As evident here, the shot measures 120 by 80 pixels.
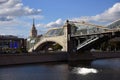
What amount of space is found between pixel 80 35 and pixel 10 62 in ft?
57.2

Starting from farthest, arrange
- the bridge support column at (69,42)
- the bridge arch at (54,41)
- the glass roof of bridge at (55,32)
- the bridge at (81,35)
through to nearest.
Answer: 1. the glass roof of bridge at (55,32)
2. the bridge arch at (54,41)
3. the bridge support column at (69,42)
4. the bridge at (81,35)

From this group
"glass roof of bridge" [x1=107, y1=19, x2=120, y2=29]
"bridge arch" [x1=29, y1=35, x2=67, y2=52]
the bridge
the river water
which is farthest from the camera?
"bridge arch" [x1=29, y1=35, x2=67, y2=52]

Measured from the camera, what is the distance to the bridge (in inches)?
2367

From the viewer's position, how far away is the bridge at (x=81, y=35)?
60125 mm

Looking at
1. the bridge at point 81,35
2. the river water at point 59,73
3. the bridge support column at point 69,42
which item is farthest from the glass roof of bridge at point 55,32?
the river water at point 59,73

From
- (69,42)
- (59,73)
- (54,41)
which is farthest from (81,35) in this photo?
(59,73)

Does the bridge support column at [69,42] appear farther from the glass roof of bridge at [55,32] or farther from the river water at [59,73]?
the river water at [59,73]

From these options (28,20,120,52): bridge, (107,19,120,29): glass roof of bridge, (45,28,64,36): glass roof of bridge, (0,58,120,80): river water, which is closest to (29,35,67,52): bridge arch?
(28,20,120,52): bridge

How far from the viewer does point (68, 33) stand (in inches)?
3012

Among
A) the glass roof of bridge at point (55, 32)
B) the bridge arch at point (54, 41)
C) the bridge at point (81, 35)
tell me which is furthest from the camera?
the glass roof of bridge at point (55, 32)

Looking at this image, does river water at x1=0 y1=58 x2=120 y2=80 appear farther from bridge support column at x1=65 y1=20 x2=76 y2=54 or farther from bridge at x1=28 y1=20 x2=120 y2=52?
bridge support column at x1=65 y1=20 x2=76 y2=54

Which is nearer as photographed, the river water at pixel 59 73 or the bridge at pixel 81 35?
the river water at pixel 59 73

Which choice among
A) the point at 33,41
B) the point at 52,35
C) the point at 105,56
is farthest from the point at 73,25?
the point at 33,41

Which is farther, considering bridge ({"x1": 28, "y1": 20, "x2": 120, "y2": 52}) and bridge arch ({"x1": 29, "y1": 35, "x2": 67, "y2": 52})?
bridge arch ({"x1": 29, "y1": 35, "x2": 67, "y2": 52})
